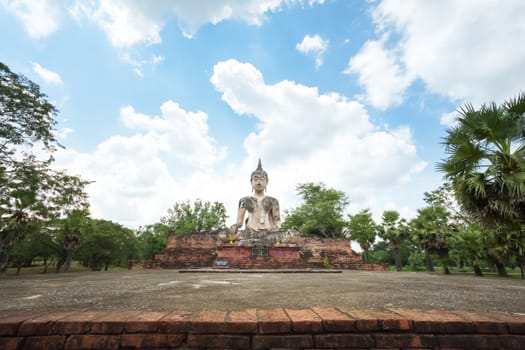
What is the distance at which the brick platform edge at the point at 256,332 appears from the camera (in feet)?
4.74

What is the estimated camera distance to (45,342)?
1453 millimetres

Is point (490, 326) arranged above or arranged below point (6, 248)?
below

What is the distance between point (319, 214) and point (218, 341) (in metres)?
27.2

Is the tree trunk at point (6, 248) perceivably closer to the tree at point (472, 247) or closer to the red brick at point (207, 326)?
the red brick at point (207, 326)

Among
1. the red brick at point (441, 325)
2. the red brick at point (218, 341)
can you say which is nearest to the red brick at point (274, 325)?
the red brick at point (218, 341)

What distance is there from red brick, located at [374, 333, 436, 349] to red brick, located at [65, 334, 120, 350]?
4.86 feet

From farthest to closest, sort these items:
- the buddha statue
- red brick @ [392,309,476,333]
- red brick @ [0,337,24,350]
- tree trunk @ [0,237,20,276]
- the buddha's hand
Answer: the buddha statue
the buddha's hand
tree trunk @ [0,237,20,276]
red brick @ [392,309,476,333]
red brick @ [0,337,24,350]

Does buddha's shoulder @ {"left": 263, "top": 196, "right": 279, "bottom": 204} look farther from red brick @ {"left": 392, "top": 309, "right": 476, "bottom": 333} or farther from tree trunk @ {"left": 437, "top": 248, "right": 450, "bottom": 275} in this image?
red brick @ {"left": 392, "top": 309, "right": 476, "bottom": 333}

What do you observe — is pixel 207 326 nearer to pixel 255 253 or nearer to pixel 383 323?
pixel 383 323

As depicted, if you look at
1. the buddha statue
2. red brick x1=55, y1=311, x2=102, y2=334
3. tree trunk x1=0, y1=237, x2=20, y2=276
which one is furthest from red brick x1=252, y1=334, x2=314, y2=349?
tree trunk x1=0, y1=237, x2=20, y2=276

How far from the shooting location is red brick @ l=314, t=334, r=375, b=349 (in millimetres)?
1466

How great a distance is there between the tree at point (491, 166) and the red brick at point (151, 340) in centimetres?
529

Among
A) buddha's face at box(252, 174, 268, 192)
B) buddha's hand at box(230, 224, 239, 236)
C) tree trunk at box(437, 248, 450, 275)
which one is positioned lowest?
tree trunk at box(437, 248, 450, 275)

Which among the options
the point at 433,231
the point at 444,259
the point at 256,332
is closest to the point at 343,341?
the point at 256,332
